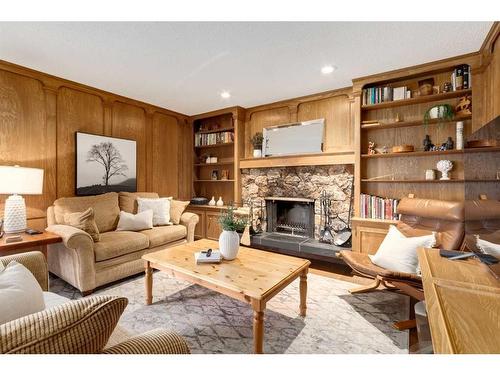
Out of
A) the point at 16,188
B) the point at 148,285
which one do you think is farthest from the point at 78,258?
the point at 16,188

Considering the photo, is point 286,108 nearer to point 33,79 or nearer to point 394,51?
point 394,51

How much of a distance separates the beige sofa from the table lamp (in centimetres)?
27

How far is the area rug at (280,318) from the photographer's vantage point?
5.43 ft

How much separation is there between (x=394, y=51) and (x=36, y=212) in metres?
4.33

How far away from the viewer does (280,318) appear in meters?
1.97

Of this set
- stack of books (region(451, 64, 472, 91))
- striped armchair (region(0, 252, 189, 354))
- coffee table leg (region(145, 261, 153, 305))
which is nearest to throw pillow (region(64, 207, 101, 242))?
coffee table leg (region(145, 261, 153, 305))

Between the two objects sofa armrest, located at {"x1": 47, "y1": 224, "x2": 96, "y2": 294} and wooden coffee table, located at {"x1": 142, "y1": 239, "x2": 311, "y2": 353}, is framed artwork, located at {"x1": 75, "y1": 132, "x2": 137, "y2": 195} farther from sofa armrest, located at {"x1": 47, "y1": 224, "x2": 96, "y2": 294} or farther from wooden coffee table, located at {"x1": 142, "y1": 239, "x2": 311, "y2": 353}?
wooden coffee table, located at {"x1": 142, "y1": 239, "x2": 311, "y2": 353}

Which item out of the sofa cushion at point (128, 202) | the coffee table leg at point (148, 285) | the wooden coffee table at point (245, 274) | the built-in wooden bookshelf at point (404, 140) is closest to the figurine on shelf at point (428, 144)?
the built-in wooden bookshelf at point (404, 140)

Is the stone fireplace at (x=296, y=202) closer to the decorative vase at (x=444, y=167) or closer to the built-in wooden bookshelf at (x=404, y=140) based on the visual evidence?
the built-in wooden bookshelf at (x=404, y=140)

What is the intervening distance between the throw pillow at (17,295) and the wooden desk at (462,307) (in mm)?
1398

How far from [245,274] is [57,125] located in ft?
→ 10.1

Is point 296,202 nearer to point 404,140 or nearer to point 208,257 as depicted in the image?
point 404,140

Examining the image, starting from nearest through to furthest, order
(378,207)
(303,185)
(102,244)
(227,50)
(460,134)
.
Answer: (227,50) → (102,244) → (460,134) → (378,207) → (303,185)
